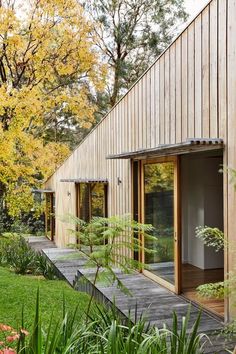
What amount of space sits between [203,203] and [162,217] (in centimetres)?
199

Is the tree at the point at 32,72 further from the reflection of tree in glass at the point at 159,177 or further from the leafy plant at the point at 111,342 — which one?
the leafy plant at the point at 111,342

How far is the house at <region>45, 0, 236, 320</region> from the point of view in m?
5.42

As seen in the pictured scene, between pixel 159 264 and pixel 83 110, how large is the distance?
473 inches

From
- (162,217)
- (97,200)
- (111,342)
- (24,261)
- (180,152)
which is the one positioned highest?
(180,152)

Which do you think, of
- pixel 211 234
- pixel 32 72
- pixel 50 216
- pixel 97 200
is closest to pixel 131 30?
→ pixel 32 72

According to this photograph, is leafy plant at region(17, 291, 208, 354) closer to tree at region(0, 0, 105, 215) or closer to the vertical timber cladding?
the vertical timber cladding

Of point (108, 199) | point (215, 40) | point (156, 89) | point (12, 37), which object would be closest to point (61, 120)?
point (12, 37)

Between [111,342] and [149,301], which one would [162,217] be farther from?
[111,342]

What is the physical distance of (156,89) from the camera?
759cm

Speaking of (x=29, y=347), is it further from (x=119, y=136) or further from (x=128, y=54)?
(x=128, y=54)

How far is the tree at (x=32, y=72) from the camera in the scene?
1318 centimetres

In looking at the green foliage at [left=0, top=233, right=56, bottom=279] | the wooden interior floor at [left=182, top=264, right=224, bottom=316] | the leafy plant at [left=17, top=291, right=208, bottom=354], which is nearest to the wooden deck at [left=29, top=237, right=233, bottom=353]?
the wooden interior floor at [left=182, top=264, right=224, bottom=316]

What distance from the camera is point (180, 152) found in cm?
656

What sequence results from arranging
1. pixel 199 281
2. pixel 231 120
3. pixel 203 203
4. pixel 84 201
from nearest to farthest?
pixel 231 120, pixel 199 281, pixel 203 203, pixel 84 201
